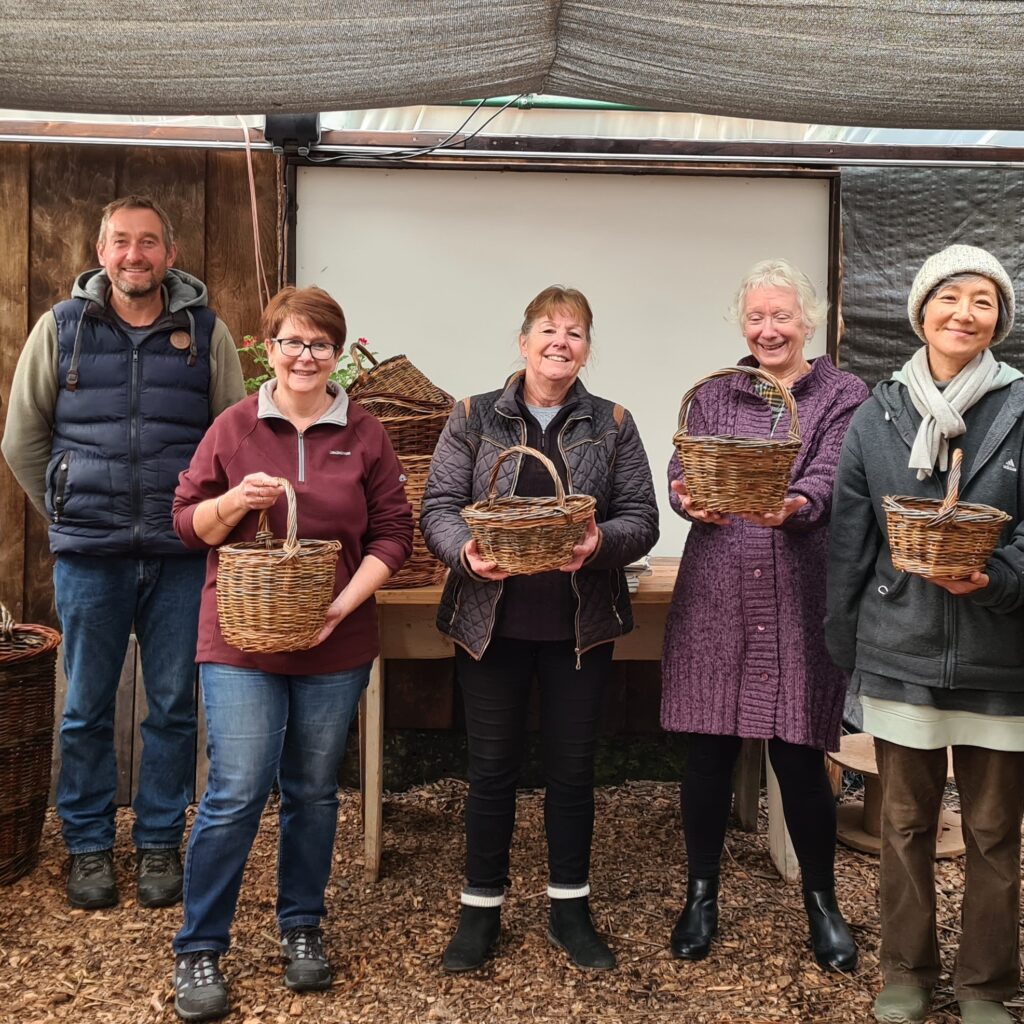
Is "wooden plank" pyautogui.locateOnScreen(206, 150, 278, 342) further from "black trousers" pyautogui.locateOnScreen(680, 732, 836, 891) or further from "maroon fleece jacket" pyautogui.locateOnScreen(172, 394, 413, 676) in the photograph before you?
"black trousers" pyautogui.locateOnScreen(680, 732, 836, 891)

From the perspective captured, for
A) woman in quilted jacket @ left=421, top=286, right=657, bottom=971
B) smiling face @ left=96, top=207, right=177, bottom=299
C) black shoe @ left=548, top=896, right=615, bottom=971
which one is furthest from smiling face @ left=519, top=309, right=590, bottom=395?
black shoe @ left=548, top=896, right=615, bottom=971

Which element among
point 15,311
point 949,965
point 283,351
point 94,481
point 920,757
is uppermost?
point 15,311

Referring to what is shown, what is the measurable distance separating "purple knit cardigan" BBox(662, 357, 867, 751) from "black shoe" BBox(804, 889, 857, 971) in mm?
446

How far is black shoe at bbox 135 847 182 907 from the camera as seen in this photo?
3.44m

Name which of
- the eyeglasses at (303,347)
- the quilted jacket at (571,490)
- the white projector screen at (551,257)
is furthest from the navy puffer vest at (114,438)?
the white projector screen at (551,257)

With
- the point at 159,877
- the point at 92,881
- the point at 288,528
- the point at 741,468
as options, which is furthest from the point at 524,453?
the point at 92,881

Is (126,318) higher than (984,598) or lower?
higher

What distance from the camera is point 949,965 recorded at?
3.11m

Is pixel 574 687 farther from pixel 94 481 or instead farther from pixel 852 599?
pixel 94 481

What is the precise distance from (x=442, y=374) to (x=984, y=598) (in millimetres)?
2454

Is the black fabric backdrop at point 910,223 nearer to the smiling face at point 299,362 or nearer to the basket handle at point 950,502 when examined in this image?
the basket handle at point 950,502

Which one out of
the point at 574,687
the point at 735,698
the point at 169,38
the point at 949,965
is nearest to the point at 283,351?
the point at 169,38

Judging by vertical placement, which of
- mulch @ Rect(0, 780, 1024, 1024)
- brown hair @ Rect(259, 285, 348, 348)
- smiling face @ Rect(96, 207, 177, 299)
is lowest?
mulch @ Rect(0, 780, 1024, 1024)

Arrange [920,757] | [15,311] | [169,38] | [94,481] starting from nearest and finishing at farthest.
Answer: [169,38]
[920,757]
[94,481]
[15,311]
